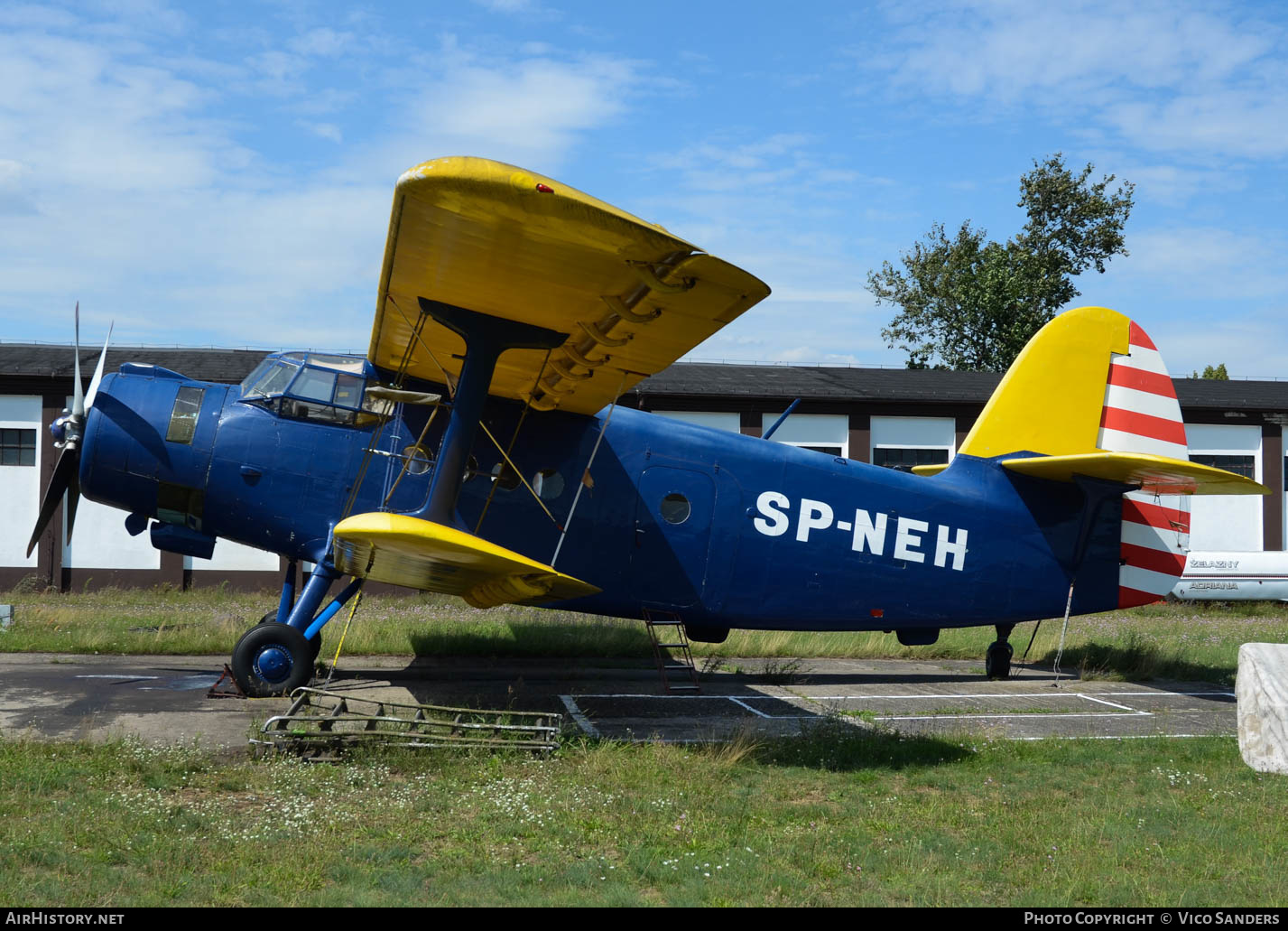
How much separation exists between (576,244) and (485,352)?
5.84 ft

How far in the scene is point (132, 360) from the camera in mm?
23422

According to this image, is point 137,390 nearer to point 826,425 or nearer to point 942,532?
point 942,532

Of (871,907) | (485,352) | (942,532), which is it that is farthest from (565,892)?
(942,532)

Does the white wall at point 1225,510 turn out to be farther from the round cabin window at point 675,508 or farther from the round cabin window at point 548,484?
the round cabin window at point 548,484

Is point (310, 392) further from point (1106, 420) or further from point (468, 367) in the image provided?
point (1106, 420)

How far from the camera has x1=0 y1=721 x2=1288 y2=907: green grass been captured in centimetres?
468

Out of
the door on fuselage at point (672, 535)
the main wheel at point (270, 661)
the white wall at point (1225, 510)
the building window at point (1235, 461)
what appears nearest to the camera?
the main wheel at point (270, 661)

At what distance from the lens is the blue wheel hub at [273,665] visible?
29.7ft

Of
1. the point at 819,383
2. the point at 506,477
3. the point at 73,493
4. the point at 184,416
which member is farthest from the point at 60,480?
the point at 819,383

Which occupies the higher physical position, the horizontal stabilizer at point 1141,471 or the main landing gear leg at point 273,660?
the horizontal stabilizer at point 1141,471

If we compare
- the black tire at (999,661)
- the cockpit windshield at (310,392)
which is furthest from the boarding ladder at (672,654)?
the black tire at (999,661)

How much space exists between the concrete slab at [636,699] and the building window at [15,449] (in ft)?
38.9

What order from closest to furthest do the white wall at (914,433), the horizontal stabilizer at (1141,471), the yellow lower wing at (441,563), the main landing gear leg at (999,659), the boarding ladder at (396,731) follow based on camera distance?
the yellow lower wing at (441,563), the boarding ladder at (396,731), the horizontal stabilizer at (1141,471), the main landing gear leg at (999,659), the white wall at (914,433)

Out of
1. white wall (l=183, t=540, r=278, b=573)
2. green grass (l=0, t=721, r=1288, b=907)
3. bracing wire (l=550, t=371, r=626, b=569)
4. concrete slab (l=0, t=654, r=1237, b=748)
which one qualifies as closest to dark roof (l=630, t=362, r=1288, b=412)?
white wall (l=183, t=540, r=278, b=573)
